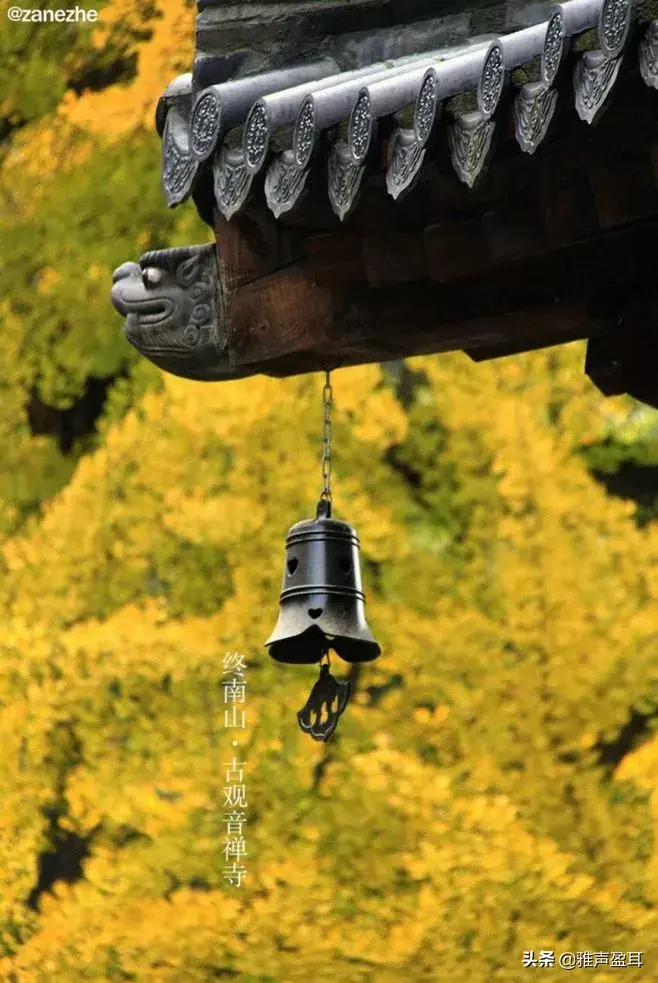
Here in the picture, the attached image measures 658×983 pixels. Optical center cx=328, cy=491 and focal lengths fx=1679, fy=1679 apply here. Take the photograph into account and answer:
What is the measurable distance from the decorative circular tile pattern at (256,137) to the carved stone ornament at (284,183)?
0.03 metres

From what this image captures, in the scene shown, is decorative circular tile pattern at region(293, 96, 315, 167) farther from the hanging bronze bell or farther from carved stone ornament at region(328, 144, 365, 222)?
the hanging bronze bell

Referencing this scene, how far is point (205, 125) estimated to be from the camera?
3400mm

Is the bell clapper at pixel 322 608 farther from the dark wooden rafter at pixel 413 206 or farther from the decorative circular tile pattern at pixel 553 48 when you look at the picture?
A: the decorative circular tile pattern at pixel 553 48

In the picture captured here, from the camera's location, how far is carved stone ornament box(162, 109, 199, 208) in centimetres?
344

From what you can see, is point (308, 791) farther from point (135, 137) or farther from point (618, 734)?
point (135, 137)

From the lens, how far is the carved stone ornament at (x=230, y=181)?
10.9 feet

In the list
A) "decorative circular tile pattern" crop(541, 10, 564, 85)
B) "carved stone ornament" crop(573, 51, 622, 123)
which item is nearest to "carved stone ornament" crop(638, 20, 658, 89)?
"carved stone ornament" crop(573, 51, 622, 123)

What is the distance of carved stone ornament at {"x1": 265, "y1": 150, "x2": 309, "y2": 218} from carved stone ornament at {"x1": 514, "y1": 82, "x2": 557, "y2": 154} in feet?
1.53

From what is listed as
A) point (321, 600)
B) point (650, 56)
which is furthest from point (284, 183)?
point (321, 600)

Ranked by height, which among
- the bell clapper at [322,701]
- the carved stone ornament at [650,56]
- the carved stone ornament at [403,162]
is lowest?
the bell clapper at [322,701]

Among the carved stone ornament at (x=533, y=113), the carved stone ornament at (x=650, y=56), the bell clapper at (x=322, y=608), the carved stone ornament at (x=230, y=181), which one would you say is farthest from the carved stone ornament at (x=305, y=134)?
the bell clapper at (x=322, y=608)

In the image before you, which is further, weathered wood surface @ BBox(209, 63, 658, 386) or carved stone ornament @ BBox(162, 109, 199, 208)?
carved stone ornament @ BBox(162, 109, 199, 208)

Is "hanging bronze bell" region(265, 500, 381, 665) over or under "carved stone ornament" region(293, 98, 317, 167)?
under

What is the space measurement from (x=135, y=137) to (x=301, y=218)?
7477 mm
